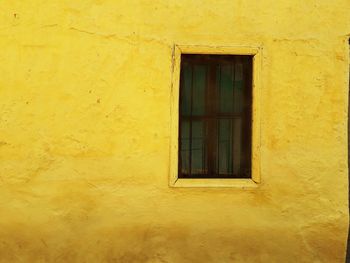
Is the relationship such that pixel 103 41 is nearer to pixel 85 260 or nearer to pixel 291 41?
pixel 291 41

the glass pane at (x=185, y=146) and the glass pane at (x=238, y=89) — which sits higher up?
the glass pane at (x=238, y=89)

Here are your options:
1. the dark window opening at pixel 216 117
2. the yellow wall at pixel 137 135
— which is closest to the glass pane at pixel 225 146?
the dark window opening at pixel 216 117

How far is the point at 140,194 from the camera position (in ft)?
13.9

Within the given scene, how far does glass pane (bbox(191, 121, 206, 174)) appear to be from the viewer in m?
4.45

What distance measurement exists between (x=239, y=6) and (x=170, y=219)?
215 centimetres

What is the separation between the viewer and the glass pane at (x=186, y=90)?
4.42 m

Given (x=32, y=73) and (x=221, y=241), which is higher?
(x=32, y=73)

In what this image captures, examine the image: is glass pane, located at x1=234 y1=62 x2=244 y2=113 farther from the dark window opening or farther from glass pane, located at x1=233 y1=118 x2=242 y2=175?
glass pane, located at x1=233 y1=118 x2=242 y2=175

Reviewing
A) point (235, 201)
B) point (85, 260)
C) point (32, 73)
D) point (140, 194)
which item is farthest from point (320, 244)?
point (32, 73)

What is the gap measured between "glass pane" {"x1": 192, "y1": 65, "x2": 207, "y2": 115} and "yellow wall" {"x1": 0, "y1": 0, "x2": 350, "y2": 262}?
0.30 m

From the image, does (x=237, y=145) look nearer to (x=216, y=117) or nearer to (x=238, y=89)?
(x=216, y=117)

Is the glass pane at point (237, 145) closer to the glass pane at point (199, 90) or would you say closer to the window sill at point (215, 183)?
the window sill at point (215, 183)

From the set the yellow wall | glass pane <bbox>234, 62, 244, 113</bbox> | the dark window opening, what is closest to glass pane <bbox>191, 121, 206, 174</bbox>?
the dark window opening

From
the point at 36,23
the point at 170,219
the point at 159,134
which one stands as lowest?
the point at 170,219
